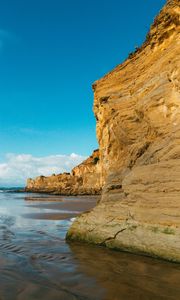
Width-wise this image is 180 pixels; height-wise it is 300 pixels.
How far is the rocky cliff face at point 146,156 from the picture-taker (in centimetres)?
873

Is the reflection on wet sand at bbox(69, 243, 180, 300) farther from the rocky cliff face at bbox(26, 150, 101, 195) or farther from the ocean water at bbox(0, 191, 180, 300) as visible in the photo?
the rocky cliff face at bbox(26, 150, 101, 195)

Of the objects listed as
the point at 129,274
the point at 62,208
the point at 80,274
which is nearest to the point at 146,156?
the point at 129,274

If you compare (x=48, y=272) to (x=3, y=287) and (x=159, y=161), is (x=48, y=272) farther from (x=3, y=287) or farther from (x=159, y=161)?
(x=159, y=161)

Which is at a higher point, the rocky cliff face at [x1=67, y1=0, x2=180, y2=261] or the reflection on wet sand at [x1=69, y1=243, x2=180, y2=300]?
the rocky cliff face at [x1=67, y1=0, x2=180, y2=261]

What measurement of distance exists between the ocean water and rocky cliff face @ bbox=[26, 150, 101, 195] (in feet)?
166

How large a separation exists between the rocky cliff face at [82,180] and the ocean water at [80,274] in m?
50.5

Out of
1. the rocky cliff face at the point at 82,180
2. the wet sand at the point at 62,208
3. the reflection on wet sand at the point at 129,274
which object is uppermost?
the rocky cliff face at the point at 82,180

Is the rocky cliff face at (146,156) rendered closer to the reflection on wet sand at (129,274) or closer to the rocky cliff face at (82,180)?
the reflection on wet sand at (129,274)

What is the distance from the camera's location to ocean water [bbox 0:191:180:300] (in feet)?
19.5

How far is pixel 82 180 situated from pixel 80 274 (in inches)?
2786

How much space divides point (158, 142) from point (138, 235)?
10.6ft

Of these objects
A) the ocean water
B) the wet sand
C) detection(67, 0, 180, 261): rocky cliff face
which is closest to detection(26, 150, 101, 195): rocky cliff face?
the wet sand

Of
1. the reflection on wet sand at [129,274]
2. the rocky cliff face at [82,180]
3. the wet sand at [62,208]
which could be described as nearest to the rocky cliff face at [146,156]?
the reflection on wet sand at [129,274]

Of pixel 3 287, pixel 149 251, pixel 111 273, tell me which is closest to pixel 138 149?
pixel 149 251
